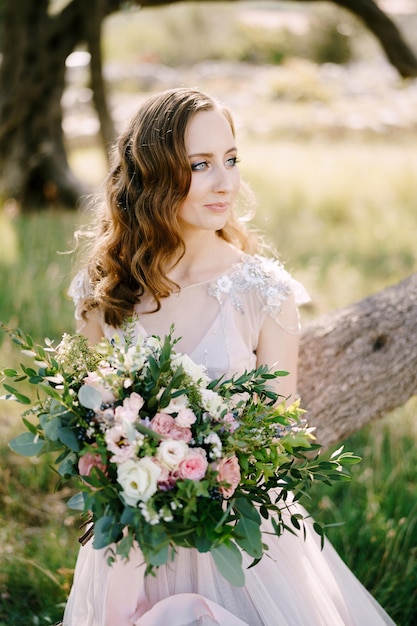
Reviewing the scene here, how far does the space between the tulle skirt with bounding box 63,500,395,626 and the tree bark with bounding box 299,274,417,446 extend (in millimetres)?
639

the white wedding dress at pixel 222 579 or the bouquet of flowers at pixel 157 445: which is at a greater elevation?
the bouquet of flowers at pixel 157 445

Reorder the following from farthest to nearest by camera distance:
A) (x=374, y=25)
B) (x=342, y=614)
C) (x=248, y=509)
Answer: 1. (x=374, y=25)
2. (x=342, y=614)
3. (x=248, y=509)

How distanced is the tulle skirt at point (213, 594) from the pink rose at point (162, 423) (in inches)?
19.4

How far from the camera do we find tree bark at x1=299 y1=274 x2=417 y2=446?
9.50 feet

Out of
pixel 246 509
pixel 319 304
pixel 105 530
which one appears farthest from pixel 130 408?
pixel 319 304

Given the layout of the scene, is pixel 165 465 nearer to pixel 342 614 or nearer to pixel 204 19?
pixel 342 614

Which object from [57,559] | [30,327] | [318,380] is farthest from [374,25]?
[57,559]

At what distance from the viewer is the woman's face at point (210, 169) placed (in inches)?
92.0

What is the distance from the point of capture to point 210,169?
7.75 feet

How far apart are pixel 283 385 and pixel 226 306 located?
1.11 feet

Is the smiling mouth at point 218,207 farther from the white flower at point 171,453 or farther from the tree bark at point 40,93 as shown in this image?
the tree bark at point 40,93

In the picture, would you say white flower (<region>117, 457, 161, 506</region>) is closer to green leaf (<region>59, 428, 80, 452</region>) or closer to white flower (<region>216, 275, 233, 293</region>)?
green leaf (<region>59, 428, 80, 452</region>)

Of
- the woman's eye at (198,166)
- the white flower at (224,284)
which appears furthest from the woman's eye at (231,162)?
the white flower at (224,284)

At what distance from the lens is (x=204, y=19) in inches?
1030
